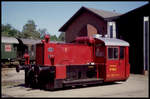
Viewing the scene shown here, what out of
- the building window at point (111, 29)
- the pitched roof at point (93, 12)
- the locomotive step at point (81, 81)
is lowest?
the locomotive step at point (81, 81)

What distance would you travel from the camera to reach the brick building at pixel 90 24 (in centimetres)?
2072

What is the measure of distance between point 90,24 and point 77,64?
14342 millimetres

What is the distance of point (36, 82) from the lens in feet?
32.2

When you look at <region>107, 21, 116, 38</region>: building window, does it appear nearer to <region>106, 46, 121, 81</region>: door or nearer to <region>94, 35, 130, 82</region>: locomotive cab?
<region>94, 35, 130, 82</region>: locomotive cab

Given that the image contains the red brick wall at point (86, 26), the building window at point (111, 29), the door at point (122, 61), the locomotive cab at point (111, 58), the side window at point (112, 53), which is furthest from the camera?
the red brick wall at point (86, 26)

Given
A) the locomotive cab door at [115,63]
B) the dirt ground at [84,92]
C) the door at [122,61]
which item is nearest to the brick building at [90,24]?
the door at [122,61]

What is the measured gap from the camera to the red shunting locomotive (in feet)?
31.5

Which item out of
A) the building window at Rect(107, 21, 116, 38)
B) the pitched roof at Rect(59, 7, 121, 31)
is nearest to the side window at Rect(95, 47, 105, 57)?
the building window at Rect(107, 21, 116, 38)

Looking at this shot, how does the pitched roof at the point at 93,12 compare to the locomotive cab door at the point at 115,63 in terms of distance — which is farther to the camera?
the pitched roof at the point at 93,12

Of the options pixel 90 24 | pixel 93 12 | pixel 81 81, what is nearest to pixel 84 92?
pixel 81 81

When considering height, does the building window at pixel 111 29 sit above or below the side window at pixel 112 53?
above

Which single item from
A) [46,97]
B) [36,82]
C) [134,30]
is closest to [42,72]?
[36,82]

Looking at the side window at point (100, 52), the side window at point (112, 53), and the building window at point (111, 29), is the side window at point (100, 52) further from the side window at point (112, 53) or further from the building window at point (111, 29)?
the building window at point (111, 29)

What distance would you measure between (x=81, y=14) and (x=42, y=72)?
17420 mm
